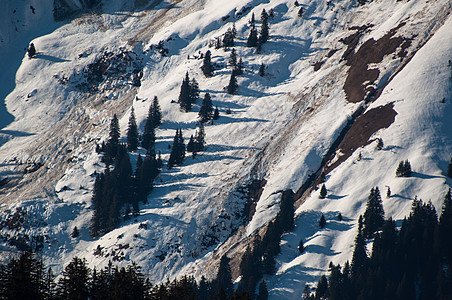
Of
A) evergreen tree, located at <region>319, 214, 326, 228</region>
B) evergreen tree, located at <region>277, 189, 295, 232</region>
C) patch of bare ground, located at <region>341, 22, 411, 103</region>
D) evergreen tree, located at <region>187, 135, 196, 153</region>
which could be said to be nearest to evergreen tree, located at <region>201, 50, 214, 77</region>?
evergreen tree, located at <region>187, 135, 196, 153</region>

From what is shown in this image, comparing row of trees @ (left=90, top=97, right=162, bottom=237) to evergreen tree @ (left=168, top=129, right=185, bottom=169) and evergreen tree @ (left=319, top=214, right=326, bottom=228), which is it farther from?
evergreen tree @ (left=319, top=214, right=326, bottom=228)

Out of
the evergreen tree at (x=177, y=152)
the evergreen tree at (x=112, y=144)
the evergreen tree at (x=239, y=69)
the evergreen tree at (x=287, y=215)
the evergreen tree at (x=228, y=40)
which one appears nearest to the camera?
the evergreen tree at (x=287, y=215)

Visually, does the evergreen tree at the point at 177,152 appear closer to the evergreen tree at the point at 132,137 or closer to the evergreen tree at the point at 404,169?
the evergreen tree at the point at 132,137

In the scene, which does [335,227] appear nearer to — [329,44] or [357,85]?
[357,85]

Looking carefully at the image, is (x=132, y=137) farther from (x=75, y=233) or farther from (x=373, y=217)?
(x=373, y=217)

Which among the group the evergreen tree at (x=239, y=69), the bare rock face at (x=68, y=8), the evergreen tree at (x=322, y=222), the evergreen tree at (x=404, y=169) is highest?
the bare rock face at (x=68, y=8)

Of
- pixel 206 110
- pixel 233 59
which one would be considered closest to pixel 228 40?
pixel 233 59

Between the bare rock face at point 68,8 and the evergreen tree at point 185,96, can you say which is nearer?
the evergreen tree at point 185,96

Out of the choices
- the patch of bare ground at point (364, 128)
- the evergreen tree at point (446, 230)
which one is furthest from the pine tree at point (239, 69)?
the evergreen tree at point (446, 230)
